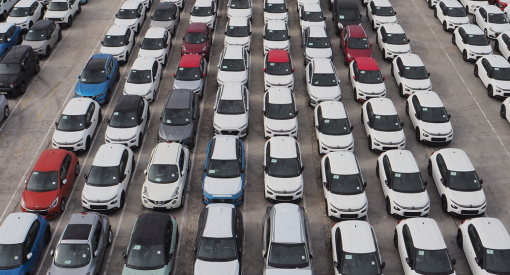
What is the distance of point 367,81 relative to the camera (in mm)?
25250

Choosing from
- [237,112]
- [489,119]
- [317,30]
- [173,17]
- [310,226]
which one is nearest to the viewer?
[310,226]

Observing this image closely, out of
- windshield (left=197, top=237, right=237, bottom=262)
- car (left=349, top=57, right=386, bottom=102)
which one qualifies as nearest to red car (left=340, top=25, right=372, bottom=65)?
car (left=349, top=57, right=386, bottom=102)

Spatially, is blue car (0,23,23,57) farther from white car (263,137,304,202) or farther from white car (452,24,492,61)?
white car (452,24,492,61)

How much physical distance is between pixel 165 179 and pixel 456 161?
35.7 ft

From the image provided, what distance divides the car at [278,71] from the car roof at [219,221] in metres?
9.13

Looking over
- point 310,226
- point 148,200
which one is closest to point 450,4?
point 310,226

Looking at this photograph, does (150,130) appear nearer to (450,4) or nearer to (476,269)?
(476,269)

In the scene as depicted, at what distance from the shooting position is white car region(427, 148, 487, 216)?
18828 mm

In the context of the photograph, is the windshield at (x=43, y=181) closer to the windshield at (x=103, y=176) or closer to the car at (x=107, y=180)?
the car at (x=107, y=180)

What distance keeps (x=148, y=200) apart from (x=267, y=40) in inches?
524

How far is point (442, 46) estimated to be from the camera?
30812 mm

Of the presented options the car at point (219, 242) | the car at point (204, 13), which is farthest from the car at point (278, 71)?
the car at point (219, 242)

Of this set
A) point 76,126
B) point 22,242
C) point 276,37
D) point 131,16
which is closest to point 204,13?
point 131,16

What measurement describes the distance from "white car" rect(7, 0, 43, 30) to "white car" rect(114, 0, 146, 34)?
540 cm
